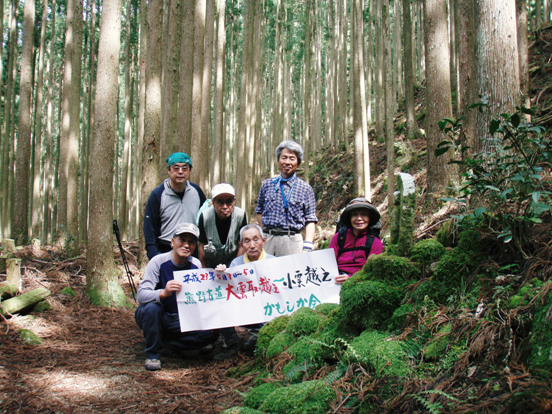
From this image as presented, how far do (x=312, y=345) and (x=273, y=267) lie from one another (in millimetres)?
1373

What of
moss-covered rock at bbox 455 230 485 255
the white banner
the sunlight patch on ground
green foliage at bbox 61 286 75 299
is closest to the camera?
moss-covered rock at bbox 455 230 485 255

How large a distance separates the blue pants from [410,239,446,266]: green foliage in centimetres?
231

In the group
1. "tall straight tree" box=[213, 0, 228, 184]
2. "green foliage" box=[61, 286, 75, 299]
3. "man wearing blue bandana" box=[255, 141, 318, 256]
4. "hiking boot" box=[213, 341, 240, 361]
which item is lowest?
"hiking boot" box=[213, 341, 240, 361]

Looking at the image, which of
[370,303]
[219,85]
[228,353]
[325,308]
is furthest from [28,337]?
[219,85]

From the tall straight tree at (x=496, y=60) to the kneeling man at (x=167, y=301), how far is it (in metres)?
3.10

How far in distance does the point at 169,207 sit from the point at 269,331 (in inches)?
76.4

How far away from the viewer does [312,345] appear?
3080 mm

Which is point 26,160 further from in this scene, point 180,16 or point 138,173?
point 138,173

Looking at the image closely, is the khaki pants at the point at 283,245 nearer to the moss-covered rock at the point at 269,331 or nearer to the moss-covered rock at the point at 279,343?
the moss-covered rock at the point at 269,331

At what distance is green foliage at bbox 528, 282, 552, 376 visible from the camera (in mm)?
1820

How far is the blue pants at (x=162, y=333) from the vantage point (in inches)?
158

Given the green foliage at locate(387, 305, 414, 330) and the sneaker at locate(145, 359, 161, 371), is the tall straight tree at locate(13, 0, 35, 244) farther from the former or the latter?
the green foliage at locate(387, 305, 414, 330)

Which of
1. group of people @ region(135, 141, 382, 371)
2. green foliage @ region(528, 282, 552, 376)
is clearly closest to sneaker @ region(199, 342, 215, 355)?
group of people @ region(135, 141, 382, 371)

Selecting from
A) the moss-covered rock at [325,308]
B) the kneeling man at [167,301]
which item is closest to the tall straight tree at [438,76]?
the moss-covered rock at [325,308]
